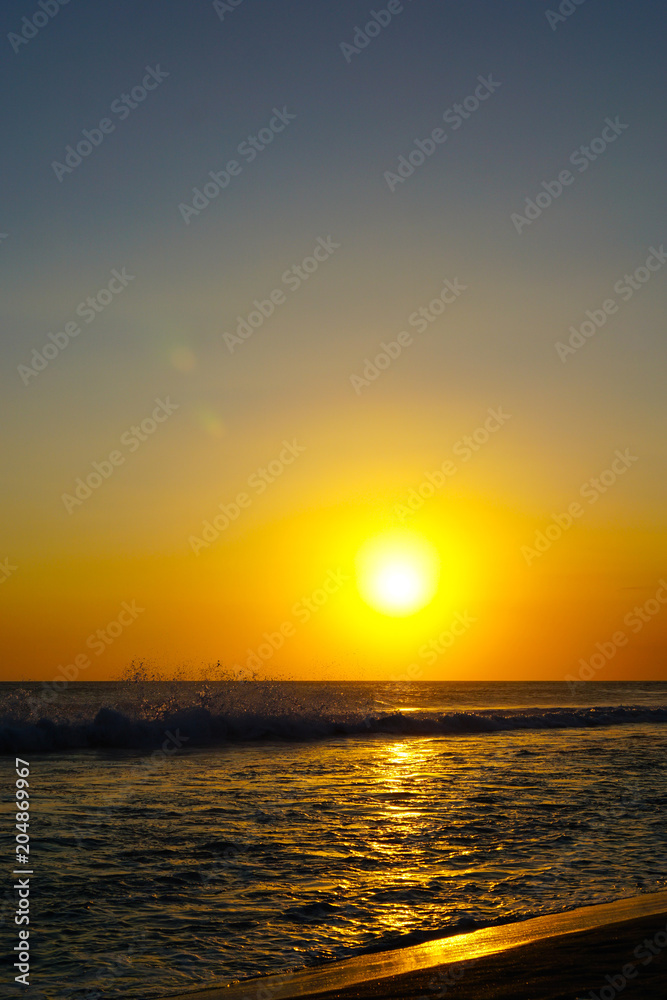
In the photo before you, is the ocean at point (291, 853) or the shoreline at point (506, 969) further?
the ocean at point (291, 853)

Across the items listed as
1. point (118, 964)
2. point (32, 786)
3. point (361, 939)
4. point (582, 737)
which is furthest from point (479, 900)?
point (582, 737)

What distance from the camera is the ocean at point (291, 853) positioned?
26.6ft

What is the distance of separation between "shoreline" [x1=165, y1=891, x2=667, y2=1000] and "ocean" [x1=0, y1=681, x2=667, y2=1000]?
1.33ft

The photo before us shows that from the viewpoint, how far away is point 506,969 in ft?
22.9

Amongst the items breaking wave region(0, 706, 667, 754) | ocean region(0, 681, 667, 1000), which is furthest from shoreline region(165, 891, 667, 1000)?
breaking wave region(0, 706, 667, 754)

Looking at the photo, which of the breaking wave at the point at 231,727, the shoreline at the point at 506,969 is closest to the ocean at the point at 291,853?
the shoreline at the point at 506,969

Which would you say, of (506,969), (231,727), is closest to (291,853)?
(506,969)

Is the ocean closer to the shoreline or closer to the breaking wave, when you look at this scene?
the shoreline

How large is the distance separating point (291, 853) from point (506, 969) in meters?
5.62

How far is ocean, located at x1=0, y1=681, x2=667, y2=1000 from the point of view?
26.6ft

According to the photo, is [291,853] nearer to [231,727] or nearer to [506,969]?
[506,969]

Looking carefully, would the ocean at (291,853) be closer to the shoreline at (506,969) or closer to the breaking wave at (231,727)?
the shoreline at (506,969)

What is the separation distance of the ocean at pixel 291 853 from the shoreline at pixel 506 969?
1.33 feet

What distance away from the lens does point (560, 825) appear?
Result: 46.6 ft
